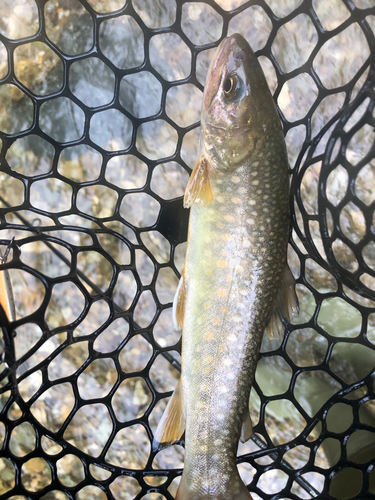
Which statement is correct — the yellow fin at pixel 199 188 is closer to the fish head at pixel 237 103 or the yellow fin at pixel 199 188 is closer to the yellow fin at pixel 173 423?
the fish head at pixel 237 103

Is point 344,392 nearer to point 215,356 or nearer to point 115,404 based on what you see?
point 215,356

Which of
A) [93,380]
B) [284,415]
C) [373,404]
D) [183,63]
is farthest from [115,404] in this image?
[183,63]

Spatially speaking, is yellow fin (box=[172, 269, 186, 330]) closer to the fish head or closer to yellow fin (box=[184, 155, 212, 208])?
yellow fin (box=[184, 155, 212, 208])

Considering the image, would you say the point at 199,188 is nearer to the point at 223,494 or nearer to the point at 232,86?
the point at 232,86

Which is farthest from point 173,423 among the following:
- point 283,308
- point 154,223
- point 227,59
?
point 227,59

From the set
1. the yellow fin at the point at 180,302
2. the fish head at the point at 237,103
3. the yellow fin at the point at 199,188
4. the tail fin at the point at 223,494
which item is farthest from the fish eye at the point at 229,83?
the tail fin at the point at 223,494

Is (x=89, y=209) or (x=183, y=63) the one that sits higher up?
(x=183, y=63)
